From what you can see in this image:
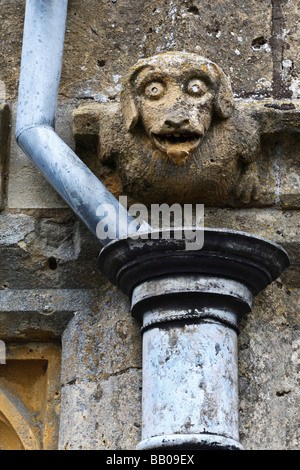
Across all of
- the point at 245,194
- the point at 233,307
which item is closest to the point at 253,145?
the point at 245,194

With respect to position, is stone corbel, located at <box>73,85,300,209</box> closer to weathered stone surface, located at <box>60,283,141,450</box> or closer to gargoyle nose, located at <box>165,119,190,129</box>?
gargoyle nose, located at <box>165,119,190,129</box>

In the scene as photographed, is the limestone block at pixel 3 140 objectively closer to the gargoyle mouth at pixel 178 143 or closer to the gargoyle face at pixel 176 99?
the gargoyle face at pixel 176 99

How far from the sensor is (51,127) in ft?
8.81

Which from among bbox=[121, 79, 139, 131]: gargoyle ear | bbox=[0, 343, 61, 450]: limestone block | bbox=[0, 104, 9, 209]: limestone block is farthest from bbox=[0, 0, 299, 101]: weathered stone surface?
bbox=[0, 343, 61, 450]: limestone block

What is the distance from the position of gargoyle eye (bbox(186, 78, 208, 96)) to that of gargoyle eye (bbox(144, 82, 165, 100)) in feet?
0.24

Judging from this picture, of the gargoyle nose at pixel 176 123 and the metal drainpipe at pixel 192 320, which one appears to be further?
the gargoyle nose at pixel 176 123

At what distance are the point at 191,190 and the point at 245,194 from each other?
163 millimetres

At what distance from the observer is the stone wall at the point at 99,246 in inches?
100

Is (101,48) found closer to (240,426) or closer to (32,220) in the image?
(32,220)

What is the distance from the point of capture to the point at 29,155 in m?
2.68

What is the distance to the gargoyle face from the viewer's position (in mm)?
2506

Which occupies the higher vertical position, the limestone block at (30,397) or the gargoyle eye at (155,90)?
the gargoyle eye at (155,90)

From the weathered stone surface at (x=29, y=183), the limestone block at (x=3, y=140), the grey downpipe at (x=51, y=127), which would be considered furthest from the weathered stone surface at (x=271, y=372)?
the limestone block at (x=3, y=140)

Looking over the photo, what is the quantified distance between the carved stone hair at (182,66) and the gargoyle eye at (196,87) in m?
0.03
